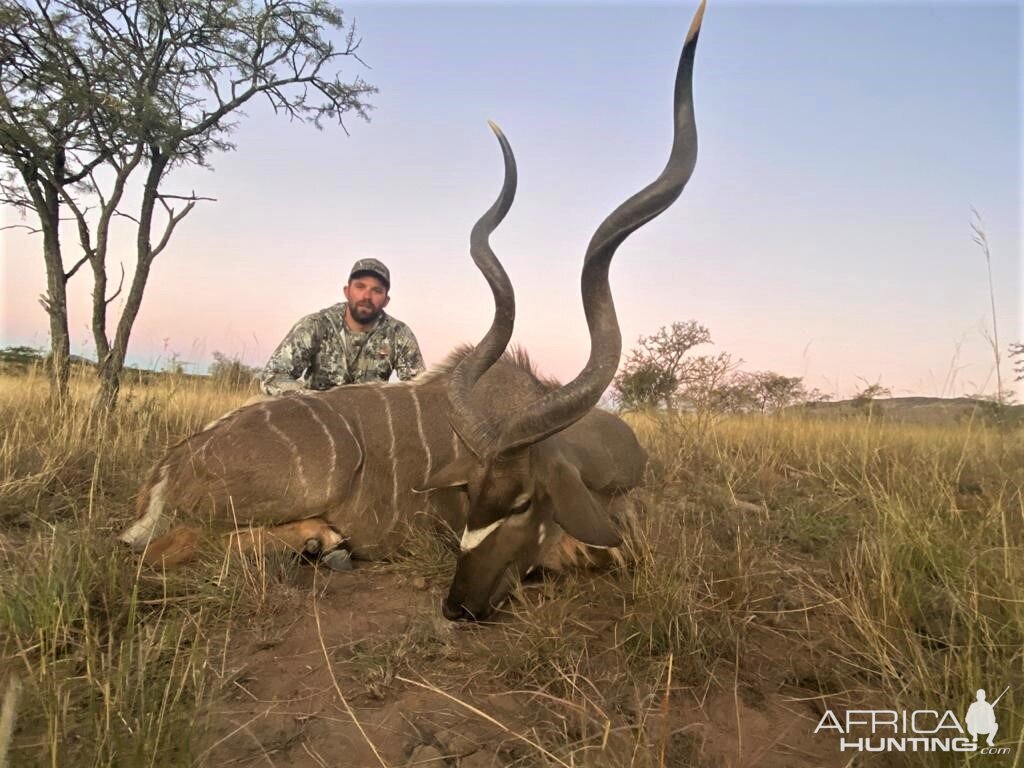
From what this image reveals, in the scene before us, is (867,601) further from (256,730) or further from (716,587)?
(256,730)

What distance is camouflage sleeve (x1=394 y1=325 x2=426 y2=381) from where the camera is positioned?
5191 millimetres

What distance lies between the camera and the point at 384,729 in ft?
5.34

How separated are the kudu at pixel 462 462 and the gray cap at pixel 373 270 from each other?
1.56 metres

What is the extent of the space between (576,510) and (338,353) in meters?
3.16

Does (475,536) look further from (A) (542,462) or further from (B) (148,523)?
(B) (148,523)

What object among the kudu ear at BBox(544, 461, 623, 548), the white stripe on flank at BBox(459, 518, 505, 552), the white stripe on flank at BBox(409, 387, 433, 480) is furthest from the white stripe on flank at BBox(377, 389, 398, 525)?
the kudu ear at BBox(544, 461, 623, 548)

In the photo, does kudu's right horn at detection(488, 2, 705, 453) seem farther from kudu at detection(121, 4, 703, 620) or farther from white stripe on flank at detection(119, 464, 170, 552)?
white stripe on flank at detection(119, 464, 170, 552)

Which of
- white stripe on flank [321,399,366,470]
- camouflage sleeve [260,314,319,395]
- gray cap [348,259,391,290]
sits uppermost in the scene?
gray cap [348,259,391,290]

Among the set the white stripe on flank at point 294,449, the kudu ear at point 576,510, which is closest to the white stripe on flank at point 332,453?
the white stripe on flank at point 294,449

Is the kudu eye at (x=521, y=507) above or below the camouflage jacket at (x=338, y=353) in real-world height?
below

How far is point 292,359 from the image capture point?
487 centimetres

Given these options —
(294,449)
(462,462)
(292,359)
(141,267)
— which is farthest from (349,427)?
(141,267)

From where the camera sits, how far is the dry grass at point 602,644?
1.50 meters

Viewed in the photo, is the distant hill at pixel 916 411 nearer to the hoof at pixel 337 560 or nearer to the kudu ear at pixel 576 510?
the kudu ear at pixel 576 510
